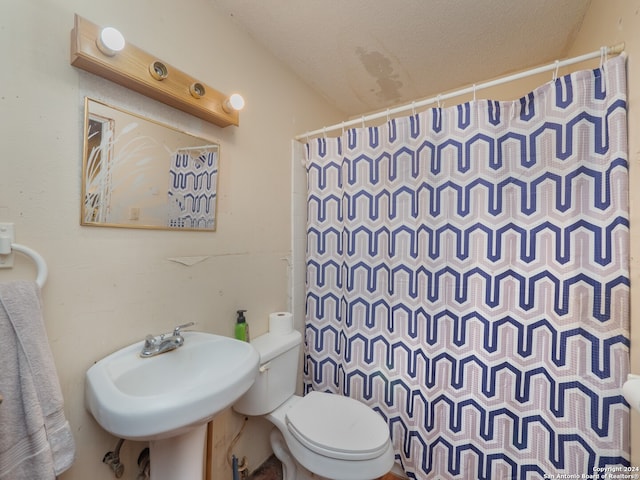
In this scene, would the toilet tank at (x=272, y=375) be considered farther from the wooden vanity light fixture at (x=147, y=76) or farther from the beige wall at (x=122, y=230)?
the wooden vanity light fixture at (x=147, y=76)

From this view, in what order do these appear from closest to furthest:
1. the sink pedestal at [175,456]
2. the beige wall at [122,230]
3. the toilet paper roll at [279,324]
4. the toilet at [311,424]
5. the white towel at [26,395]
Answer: the white towel at [26,395], the beige wall at [122,230], the sink pedestal at [175,456], the toilet at [311,424], the toilet paper roll at [279,324]

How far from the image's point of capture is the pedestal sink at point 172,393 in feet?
2.26

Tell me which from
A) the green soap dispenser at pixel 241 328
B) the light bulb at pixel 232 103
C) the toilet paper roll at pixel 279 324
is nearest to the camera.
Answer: the light bulb at pixel 232 103

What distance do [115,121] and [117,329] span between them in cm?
71

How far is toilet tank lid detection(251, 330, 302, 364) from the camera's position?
1.29 metres

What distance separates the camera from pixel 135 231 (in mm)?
997

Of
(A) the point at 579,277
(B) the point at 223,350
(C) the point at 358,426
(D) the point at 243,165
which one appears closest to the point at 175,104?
(D) the point at 243,165

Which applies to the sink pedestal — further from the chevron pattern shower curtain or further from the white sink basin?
the chevron pattern shower curtain

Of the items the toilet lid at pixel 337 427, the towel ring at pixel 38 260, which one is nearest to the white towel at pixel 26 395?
the towel ring at pixel 38 260

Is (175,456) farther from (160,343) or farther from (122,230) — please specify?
(122,230)

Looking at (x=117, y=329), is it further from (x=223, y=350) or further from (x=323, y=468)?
(x=323, y=468)

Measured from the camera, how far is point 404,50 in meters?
1.50

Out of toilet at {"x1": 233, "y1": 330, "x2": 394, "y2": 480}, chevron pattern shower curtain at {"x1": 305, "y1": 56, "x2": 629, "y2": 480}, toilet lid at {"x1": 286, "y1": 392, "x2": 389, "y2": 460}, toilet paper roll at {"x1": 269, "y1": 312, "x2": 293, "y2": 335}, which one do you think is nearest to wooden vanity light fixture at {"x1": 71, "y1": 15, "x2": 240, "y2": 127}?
chevron pattern shower curtain at {"x1": 305, "y1": 56, "x2": 629, "y2": 480}

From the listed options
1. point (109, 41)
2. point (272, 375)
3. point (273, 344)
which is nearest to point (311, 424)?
point (272, 375)
